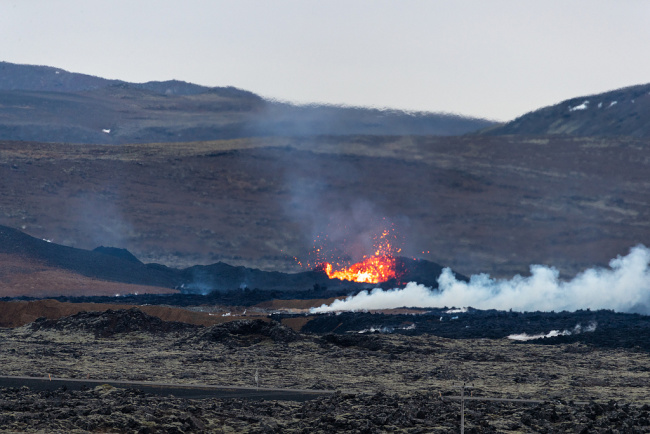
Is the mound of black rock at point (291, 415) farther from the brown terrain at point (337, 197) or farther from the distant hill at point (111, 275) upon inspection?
the brown terrain at point (337, 197)

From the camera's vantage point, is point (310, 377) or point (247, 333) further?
point (247, 333)

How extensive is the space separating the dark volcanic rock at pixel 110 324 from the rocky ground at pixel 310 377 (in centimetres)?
9

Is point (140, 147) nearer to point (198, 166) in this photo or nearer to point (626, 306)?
point (198, 166)

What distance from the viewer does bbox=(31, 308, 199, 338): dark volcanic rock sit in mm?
51188

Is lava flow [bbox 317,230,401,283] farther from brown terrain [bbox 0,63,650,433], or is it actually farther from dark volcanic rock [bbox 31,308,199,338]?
dark volcanic rock [bbox 31,308,199,338]

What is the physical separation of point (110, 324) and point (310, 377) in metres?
19.3

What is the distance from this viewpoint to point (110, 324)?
2040 inches

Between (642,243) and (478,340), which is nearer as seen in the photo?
(478,340)

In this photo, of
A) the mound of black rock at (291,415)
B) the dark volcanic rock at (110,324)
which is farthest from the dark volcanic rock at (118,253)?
the mound of black rock at (291,415)

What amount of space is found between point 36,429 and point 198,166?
130594 millimetres

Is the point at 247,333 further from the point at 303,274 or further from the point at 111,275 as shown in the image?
the point at 303,274

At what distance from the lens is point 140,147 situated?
159500mm

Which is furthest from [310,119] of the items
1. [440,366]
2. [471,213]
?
[440,366]

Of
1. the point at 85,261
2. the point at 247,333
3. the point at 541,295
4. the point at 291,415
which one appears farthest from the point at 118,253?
the point at 291,415
